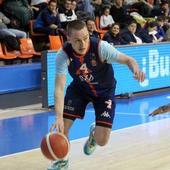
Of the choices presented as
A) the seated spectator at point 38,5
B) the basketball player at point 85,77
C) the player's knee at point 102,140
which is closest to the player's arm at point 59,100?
the basketball player at point 85,77

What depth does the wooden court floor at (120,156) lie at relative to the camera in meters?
5.86

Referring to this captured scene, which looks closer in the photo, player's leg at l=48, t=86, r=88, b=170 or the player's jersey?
the player's jersey

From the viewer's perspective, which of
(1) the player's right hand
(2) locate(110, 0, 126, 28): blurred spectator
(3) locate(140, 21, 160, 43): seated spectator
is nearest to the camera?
(1) the player's right hand

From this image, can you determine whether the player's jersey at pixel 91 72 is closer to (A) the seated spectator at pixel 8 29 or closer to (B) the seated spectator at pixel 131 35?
(A) the seated spectator at pixel 8 29

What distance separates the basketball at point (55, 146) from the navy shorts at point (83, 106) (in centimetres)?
71

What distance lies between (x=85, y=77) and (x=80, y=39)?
0.56 metres

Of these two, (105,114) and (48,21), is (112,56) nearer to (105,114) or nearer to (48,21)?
(105,114)

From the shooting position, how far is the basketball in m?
4.83

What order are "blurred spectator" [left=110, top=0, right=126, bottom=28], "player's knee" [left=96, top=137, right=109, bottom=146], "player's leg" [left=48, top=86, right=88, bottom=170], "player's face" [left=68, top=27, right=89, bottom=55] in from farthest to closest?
"blurred spectator" [left=110, top=0, right=126, bottom=28]
"player's knee" [left=96, top=137, right=109, bottom=146]
"player's leg" [left=48, top=86, right=88, bottom=170]
"player's face" [left=68, top=27, right=89, bottom=55]

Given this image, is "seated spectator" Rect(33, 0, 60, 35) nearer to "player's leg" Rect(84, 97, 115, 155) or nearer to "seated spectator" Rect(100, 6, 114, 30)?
"seated spectator" Rect(100, 6, 114, 30)

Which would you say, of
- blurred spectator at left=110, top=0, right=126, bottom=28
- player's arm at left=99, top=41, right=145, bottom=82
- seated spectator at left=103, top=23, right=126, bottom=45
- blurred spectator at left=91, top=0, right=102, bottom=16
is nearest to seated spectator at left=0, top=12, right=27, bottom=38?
seated spectator at left=103, top=23, right=126, bottom=45

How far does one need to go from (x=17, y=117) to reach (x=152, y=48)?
3947 mm

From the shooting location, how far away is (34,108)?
989 centimetres

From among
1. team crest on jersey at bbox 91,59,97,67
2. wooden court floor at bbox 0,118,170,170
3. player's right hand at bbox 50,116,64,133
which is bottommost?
wooden court floor at bbox 0,118,170,170
